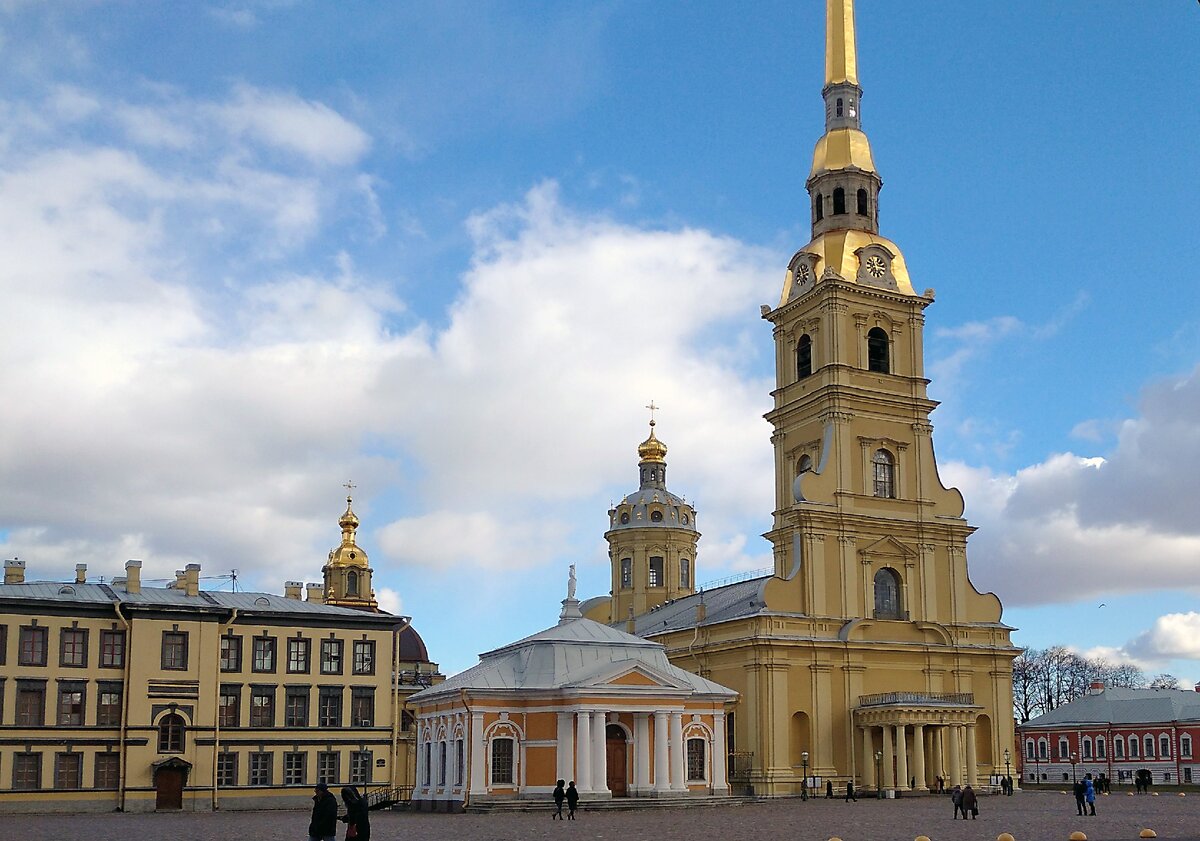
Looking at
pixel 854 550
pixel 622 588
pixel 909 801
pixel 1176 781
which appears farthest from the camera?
pixel 622 588

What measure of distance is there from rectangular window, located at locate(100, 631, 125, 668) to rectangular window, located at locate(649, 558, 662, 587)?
44749 mm

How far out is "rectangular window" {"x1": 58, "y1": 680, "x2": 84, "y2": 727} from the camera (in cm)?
5184

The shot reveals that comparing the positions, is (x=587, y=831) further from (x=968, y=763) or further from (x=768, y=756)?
(x=968, y=763)

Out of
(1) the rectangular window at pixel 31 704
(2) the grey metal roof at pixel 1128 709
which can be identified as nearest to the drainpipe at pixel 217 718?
(1) the rectangular window at pixel 31 704

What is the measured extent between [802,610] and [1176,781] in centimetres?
3984

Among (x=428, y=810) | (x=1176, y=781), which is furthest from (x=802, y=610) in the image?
A: (x=1176, y=781)

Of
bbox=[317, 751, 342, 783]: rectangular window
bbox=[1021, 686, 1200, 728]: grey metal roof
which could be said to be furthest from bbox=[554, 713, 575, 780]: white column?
bbox=[1021, 686, 1200, 728]: grey metal roof

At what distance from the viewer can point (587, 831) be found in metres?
34.6

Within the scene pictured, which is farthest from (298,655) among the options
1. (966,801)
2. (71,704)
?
(966,801)

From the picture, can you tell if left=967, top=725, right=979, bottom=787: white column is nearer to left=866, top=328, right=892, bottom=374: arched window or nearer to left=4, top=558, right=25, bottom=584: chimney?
left=866, top=328, right=892, bottom=374: arched window

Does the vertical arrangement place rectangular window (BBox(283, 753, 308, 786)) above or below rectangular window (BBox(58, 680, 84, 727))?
below

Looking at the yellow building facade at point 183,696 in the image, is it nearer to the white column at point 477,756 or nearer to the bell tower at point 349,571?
the white column at point 477,756

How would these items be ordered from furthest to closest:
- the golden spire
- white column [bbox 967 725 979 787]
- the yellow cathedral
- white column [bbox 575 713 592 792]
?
the golden spire < the yellow cathedral < white column [bbox 967 725 979 787] < white column [bbox 575 713 592 792]

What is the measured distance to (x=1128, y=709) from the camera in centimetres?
9250
